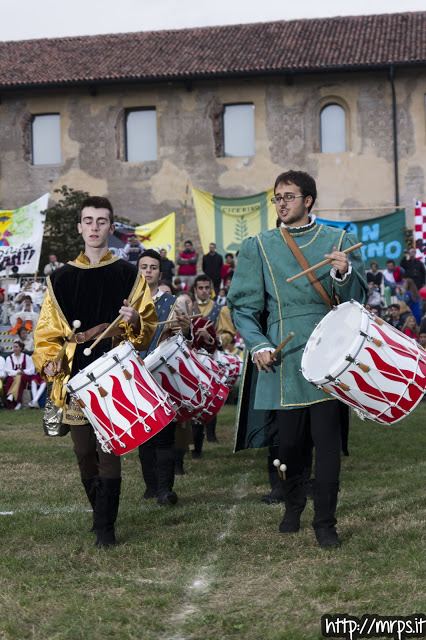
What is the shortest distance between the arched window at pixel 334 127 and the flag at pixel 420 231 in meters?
7.78

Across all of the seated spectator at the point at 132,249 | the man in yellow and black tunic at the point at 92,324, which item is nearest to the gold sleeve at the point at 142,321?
the man in yellow and black tunic at the point at 92,324

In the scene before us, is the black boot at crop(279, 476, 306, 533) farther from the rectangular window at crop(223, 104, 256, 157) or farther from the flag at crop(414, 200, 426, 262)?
the rectangular window at crop(223, 104, 256, 157)

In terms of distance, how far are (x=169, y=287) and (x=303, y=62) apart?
82.6 feet

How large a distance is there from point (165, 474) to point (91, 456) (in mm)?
1380

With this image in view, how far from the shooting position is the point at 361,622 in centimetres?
413

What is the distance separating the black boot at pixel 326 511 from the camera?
5672mm

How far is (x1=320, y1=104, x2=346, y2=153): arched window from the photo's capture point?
1315 inches

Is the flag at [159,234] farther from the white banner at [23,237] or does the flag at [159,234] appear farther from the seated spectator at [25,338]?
the seated spectator at [25,338]

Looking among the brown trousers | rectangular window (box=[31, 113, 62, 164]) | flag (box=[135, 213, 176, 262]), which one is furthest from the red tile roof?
the brown trousers

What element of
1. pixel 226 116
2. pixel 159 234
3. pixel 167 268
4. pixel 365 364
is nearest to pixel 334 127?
pixel 226 116

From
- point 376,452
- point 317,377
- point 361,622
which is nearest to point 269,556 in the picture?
point 317,377

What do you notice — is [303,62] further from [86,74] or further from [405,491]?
[405,491]

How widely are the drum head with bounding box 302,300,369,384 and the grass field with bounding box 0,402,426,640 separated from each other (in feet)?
3.35

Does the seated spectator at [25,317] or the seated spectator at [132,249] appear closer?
the seated spectator at [25,317]
